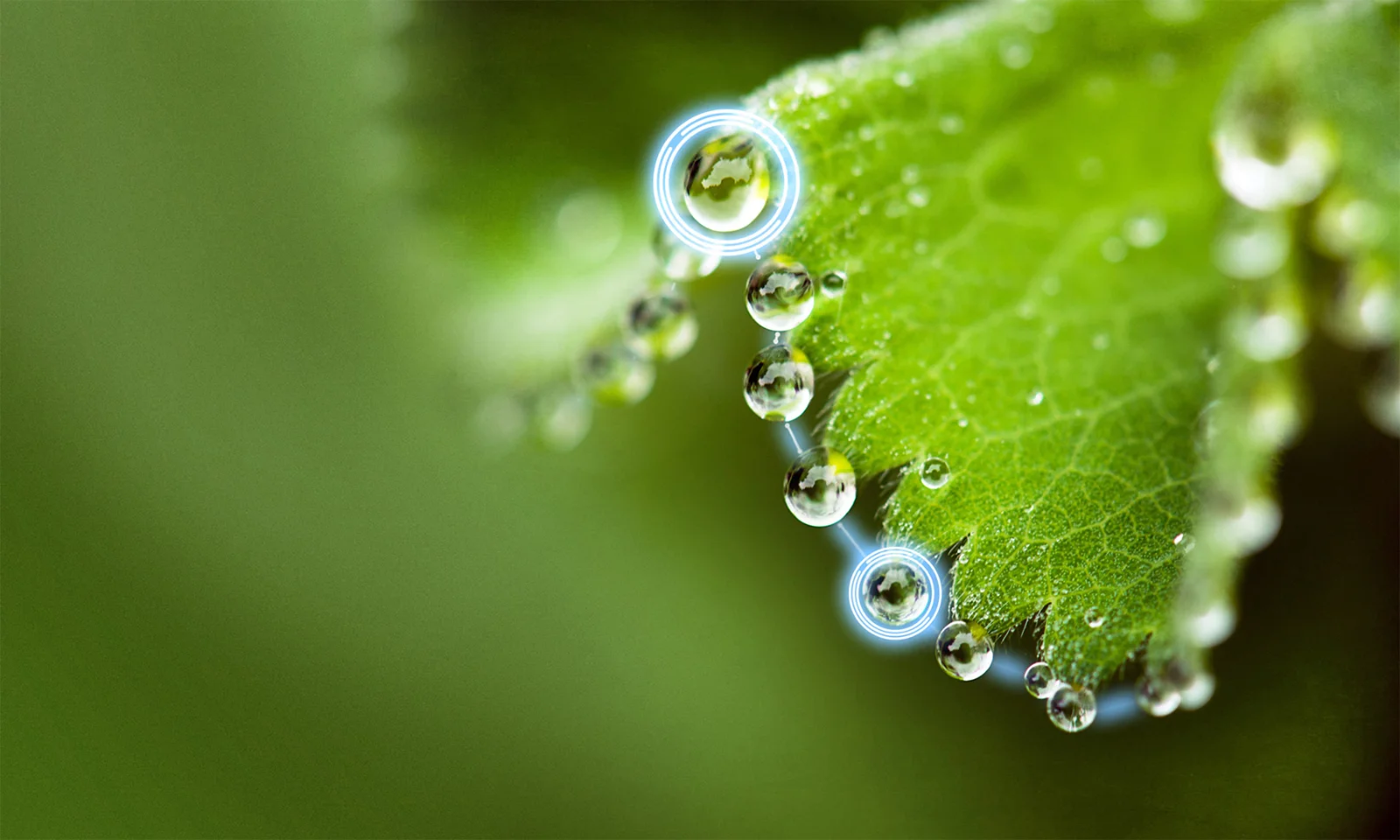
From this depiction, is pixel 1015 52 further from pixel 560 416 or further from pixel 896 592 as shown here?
pixel 560 416

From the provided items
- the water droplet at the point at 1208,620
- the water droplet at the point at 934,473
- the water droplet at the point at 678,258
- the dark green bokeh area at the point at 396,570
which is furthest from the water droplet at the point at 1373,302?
the dark green bokeh area at the point at 396,570

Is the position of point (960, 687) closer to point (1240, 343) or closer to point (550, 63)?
point (1240, 343)

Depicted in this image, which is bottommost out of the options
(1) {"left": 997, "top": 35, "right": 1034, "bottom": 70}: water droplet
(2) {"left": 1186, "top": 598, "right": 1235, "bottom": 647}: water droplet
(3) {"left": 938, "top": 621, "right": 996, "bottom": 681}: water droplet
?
(2) {"left": 1186, "top": 598, "right": 1235, "bottom": 647}: water droplet

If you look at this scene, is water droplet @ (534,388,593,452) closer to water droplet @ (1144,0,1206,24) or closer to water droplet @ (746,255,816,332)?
water droplet @ (746,255,816,332)

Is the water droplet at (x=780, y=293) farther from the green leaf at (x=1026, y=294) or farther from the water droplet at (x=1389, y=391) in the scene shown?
the water droplet at (x=1389, y=391)

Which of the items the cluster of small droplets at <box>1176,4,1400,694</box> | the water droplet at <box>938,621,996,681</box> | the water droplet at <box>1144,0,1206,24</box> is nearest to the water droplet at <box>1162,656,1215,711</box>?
the cluster of small droplets at <box>1176,4,1400,694</box>

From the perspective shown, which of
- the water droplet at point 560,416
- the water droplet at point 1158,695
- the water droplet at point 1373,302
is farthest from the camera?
the water droplet at point 560,416
